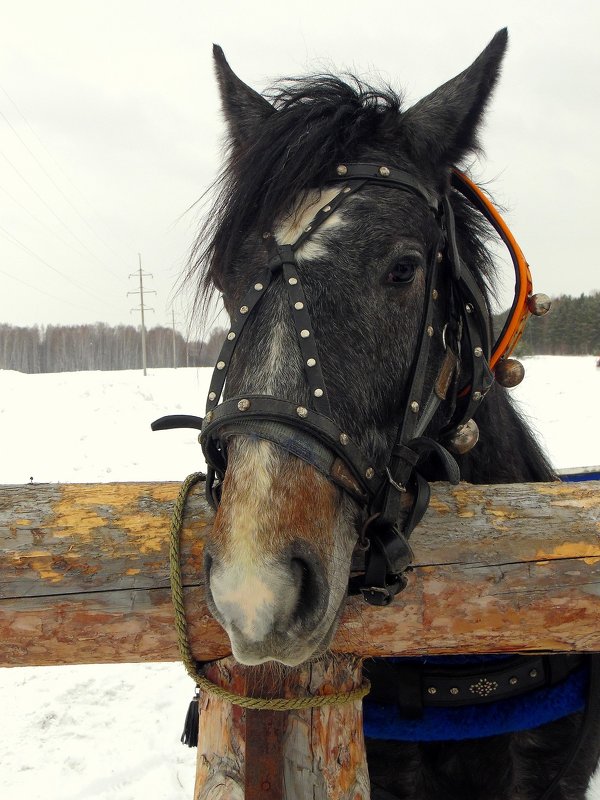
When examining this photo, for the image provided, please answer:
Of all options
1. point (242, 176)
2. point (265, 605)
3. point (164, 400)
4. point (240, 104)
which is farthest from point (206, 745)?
point (164, 400)

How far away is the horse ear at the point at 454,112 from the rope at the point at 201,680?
Answer: 1.55 m

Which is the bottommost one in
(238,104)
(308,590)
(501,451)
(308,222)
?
(308,590)

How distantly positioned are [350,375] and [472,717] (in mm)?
1520

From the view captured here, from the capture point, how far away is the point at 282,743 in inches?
66.5

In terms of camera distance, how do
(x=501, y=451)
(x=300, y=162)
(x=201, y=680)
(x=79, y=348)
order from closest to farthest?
1. (x=201, y=680)
2. (x=300, y=162)
3. (x=501, y=451)
4. (x=79, y=348)

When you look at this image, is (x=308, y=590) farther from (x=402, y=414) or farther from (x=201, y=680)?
(x=402, y=414)

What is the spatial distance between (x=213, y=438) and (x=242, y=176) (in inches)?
39.7

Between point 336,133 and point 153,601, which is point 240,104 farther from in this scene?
point 153,601

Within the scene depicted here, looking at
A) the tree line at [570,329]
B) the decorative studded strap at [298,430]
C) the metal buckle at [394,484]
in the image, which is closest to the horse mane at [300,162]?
the decorative studded strap at [298,430]

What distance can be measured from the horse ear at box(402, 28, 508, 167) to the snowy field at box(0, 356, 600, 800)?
1.63m

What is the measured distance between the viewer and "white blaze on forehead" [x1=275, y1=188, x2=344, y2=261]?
1.86 m

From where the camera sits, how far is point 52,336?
230ft

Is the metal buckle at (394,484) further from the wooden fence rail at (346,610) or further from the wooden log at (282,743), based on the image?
the wooden log at (282,743)

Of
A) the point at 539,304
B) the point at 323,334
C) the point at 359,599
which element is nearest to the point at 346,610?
the point at 359,599
